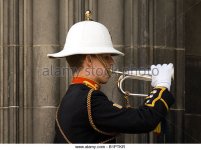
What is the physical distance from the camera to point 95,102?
3.01 metres

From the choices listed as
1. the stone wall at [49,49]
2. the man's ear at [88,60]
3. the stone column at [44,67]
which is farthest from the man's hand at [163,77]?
the stone column at [44,67]

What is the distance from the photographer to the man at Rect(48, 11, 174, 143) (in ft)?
9.73

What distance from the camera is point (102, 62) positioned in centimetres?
316

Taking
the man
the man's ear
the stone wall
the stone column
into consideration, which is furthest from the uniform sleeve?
the stone column

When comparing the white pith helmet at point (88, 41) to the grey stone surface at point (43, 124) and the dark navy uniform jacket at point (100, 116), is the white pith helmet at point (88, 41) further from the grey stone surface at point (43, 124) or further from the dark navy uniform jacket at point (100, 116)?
the grey stone surface at point (43, 124)

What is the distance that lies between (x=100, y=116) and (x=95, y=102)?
0.10 metres

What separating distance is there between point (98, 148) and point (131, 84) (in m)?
1.83

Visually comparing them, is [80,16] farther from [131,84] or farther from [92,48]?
[92,48]

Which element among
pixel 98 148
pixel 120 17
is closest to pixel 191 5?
pixel 120 17

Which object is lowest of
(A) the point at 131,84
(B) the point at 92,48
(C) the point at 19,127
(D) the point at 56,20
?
(C) the point at 19,127

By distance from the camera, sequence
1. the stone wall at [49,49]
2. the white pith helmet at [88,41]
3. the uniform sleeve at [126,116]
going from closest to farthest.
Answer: the uniform sleeve at [126,116] → the white pith helmet at [88,41] → the stone wall at [49,49]

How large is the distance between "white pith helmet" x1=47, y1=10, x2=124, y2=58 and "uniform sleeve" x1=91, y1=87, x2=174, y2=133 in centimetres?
33

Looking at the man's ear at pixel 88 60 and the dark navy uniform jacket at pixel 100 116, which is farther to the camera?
the man's ear at pixel 88 60

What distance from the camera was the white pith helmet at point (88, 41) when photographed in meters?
3.12
